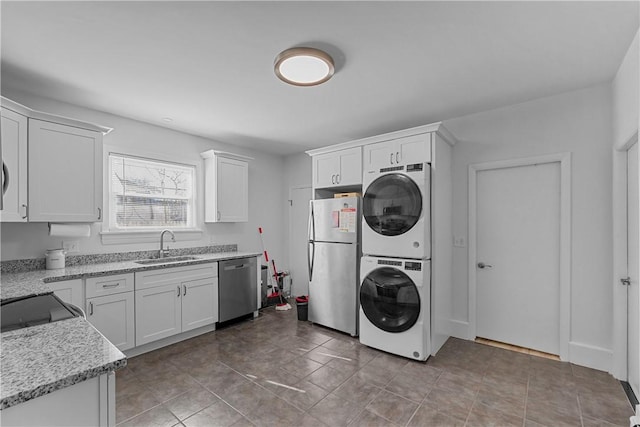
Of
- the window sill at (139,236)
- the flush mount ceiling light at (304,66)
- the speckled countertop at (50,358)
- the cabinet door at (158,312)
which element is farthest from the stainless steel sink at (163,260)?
the flush mount ceiling light at (304,66)

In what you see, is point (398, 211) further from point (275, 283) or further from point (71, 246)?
point (71, 246)

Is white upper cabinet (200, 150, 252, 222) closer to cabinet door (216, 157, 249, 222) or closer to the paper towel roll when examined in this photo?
cabinet door (216, 157, 249, 222)

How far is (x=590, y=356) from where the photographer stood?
107 inches

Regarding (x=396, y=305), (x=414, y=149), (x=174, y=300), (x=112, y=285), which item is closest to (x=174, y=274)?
(x=174, y=300)

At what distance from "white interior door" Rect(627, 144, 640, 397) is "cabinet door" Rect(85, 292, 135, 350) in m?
4.34

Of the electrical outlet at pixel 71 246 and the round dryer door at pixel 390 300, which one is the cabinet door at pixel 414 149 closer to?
the round dryer door at pixel 390 300

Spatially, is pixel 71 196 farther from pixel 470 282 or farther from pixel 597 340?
pixel 597 340

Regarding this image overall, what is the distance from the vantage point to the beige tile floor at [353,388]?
208 cm

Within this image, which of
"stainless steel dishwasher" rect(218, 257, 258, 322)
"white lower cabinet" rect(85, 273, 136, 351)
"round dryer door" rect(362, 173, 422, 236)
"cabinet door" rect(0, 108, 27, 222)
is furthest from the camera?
"stainless steel dishwasher" rect(218, 257, 258, 322)

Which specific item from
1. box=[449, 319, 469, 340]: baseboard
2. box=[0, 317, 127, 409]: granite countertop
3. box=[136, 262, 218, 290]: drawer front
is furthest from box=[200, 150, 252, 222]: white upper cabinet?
box=[449, 319, 469, 340]: baseboard

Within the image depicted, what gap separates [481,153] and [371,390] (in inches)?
108

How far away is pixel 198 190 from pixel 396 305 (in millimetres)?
3088

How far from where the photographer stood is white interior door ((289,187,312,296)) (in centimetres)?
517

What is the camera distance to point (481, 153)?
3.38 metres
